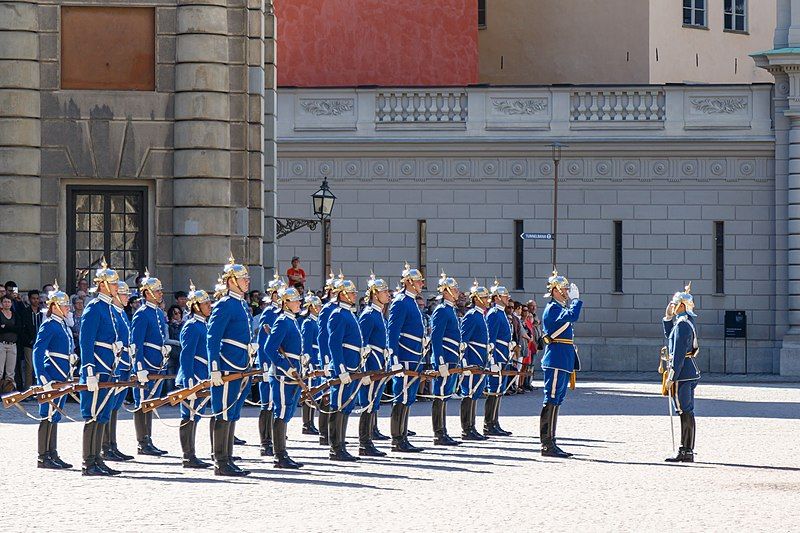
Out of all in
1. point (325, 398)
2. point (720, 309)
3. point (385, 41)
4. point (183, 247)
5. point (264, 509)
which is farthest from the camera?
point (385, 41)

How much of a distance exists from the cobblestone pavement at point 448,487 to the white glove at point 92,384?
2.58 feet

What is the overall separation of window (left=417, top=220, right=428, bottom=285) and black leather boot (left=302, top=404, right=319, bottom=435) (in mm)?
15614

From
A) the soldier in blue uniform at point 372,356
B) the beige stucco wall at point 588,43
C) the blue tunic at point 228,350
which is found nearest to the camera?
the blue tunic at point 228,350

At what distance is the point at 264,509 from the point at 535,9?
102 ft

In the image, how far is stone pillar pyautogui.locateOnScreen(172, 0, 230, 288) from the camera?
89.3 ft

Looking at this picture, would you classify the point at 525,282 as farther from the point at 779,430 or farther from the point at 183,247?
the point at 779,430

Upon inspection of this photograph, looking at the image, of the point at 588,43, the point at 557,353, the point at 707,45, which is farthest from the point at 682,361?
the point at 707,45

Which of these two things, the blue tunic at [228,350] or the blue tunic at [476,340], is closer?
the blue tunic at [228,350]

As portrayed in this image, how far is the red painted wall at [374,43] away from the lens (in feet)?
134

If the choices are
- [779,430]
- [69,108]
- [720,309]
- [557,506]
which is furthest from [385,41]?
[557,506]

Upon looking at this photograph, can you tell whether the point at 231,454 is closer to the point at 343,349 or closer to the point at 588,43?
the point at 343,349

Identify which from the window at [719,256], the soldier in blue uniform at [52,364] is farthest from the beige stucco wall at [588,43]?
the soldier in blue uniform at [52,364]

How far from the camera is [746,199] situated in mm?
36969

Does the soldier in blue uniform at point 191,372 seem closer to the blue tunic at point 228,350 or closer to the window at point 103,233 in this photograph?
the blue tunic at point 228,350
